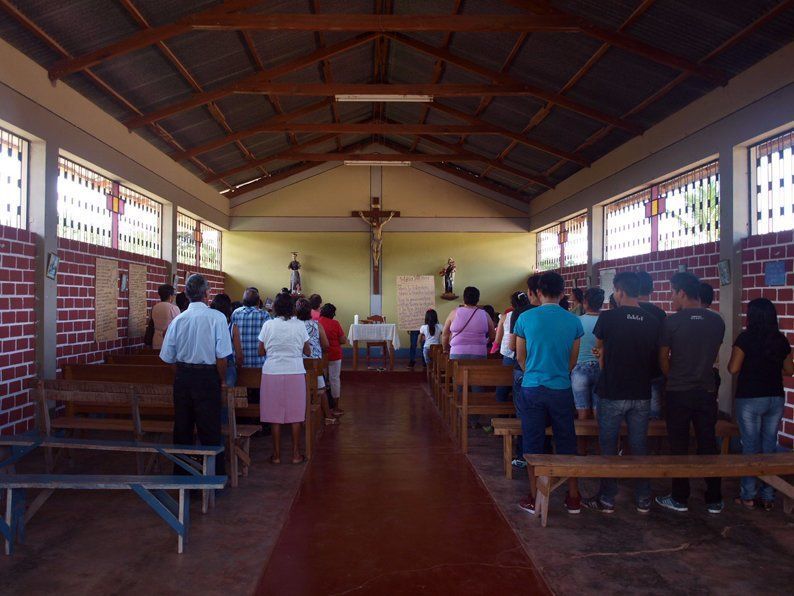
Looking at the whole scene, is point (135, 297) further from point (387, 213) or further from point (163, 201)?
point (387, 213)

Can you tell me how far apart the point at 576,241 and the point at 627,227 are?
228cm

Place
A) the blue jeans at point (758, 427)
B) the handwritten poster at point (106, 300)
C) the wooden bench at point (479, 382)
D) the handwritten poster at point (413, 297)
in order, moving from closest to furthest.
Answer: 1. the blue jeans at point (758, 427)
2. the wooden bench at point (479, 382)
3. the handwritten poster at point (106, 300)
4. the handwritten poster at point (413, 297)

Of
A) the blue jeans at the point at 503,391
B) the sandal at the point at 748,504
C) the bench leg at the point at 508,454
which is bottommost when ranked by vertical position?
the sandal at the point at 748,504

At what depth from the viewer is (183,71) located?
290 inches

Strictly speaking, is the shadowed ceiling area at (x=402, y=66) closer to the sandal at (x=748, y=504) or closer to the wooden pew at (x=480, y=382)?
the wooden pew at (x=480, y=382)

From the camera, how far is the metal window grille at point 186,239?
1070cm

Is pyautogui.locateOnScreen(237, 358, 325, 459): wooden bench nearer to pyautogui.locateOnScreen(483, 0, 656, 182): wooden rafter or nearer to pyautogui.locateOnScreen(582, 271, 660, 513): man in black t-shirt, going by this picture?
pyautogui.locateOnScreen(582, 271, 660, 513): man in black t-shirt

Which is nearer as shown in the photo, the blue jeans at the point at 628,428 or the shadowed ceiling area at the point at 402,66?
the blue jeans at the point at 628,428

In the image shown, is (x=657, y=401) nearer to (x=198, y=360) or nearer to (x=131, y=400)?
(x=198, y=360)

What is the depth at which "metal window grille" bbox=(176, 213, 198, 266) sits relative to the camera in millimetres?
10703

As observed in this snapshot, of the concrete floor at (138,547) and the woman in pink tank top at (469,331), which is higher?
the woman in pink tank top at (469,331)

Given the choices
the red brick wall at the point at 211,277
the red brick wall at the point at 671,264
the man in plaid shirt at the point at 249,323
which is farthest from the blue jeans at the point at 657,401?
the red brick wall at the point at 211,277

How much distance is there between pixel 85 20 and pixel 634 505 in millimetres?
6045

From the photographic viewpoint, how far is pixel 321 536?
11.7 ft
